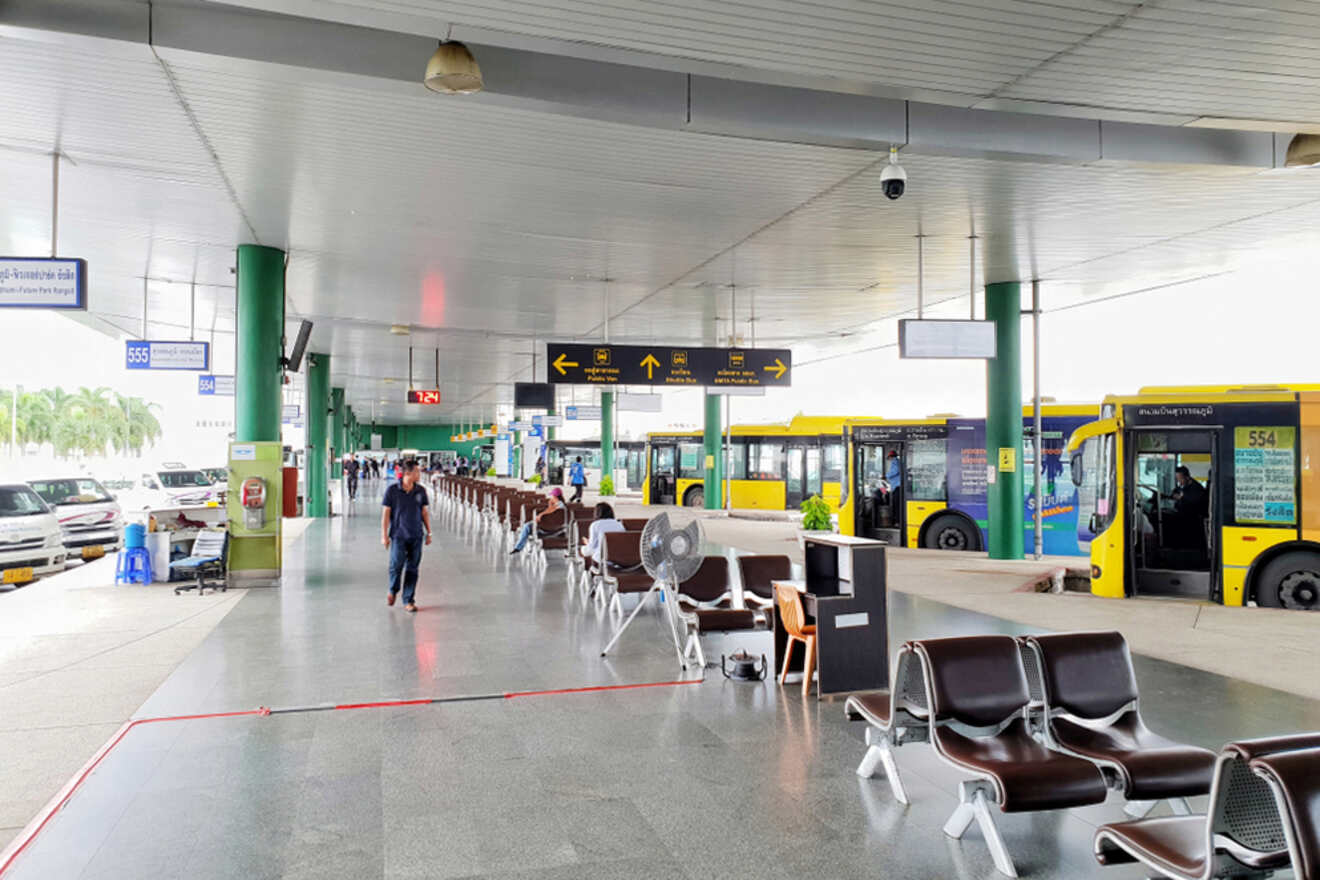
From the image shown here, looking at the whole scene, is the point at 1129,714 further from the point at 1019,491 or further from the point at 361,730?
the point at 1019,491

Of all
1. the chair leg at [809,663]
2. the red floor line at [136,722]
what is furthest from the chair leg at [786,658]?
the red floor line at [136,722]

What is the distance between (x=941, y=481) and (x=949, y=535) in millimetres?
1101

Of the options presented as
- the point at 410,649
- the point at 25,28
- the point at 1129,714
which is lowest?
the point at 410,649

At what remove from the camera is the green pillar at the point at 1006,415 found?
47.6 ft

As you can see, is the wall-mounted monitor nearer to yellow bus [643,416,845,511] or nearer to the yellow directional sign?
the yellow directional sign

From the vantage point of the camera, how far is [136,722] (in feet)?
17.7

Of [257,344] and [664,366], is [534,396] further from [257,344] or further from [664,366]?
[257,344]

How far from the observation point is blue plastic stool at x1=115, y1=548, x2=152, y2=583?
11.4m

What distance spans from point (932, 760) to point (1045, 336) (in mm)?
20308

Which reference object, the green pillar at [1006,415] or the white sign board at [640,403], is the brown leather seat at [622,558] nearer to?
the green pillar at [1006,415]

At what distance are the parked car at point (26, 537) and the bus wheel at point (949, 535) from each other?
1521cm

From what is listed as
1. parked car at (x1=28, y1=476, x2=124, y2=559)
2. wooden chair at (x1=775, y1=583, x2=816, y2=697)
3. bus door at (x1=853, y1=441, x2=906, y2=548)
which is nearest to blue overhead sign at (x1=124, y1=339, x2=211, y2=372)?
parked car at (x1=28, y1=476, x2=124, y2=559)

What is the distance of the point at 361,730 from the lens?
526 centimetres

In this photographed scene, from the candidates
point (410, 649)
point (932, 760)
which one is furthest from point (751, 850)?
point (410, 649)
